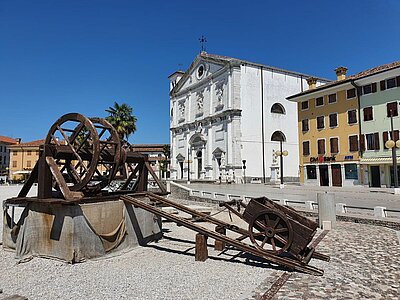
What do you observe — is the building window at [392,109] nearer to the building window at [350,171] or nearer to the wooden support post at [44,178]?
the building window at [350,171]

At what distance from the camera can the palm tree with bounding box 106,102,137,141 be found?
3953 cm

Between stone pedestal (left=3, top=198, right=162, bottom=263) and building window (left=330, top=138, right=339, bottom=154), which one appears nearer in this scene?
stone pedestal (left=3, top=198, right=162, bottom=263)

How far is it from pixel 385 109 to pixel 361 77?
11.8 ft

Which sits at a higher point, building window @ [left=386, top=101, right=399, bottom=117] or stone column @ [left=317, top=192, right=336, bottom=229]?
building window @ [left=386, top=101, right=399, bottom=117]

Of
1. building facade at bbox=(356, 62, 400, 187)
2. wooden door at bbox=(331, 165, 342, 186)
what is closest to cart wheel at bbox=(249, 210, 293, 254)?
building facade at bbox=(356, 62, 400, 187)

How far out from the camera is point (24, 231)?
24.6ft

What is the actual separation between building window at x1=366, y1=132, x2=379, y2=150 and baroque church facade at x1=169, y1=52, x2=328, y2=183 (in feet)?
50.3

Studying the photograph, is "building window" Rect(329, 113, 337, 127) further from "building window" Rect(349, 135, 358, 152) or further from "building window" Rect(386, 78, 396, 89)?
"building window" Rect(386, 78, 396, 89)

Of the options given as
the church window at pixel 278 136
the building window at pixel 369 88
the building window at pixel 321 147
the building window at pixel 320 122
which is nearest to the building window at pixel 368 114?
the building window at pixel 369 88

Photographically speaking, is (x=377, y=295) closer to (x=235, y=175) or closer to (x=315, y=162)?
(x=315, y=162)

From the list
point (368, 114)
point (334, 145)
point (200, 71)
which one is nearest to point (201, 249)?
point (368, 114)

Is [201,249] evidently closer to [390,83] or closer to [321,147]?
[390,83]

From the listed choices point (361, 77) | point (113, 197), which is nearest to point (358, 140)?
point (361, 77)

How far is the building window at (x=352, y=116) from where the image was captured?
99.9 feet
